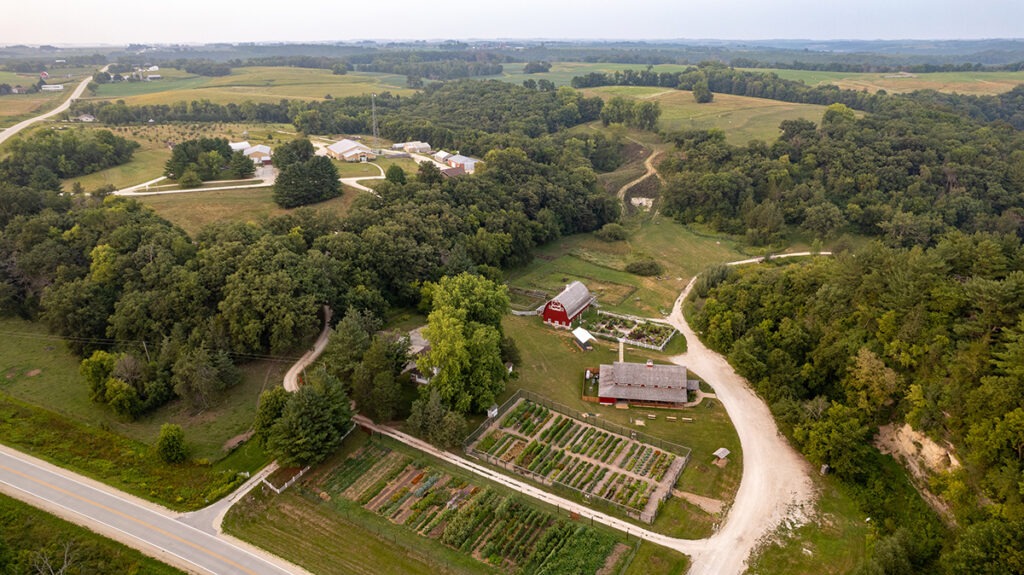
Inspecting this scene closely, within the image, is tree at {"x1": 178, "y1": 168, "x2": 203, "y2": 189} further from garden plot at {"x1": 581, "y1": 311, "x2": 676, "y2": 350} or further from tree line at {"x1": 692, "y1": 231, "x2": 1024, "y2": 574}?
tree line at {"x1": 692, "y1": 231, "x2": 1024, "y2": 574}

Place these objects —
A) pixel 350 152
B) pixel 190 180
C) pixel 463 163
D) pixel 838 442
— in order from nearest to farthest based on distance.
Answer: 1. pixel 838 442
2. pixel 190 180
3. pixel 350 152
4. pixel 463 163

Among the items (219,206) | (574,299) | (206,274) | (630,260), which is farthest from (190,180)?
(630,260)

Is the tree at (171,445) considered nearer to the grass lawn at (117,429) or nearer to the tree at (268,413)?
the grass lawn at (117,429)

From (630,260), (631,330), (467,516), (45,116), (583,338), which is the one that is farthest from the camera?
(45,116)

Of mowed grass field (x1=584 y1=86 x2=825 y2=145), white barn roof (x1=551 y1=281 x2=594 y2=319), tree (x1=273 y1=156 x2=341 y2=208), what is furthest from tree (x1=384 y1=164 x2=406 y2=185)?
mowed grass field (x1=584 y1=86 x2=825 y2=145)

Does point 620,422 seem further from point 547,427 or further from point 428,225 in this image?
point 428,225

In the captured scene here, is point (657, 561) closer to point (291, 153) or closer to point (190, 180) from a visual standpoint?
point (190, 180)
